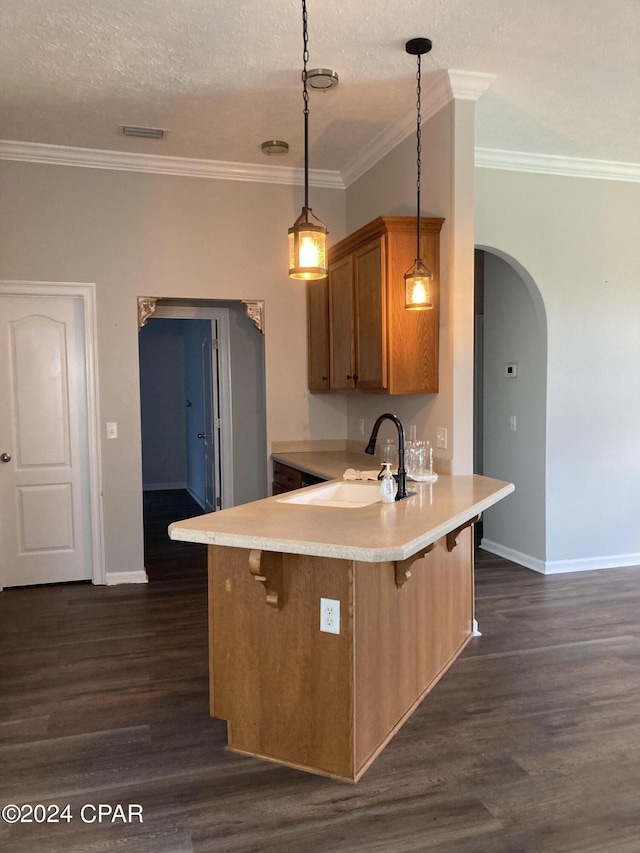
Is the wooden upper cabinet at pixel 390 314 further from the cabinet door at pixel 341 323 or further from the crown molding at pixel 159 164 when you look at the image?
the crown molding at pixel 159 164

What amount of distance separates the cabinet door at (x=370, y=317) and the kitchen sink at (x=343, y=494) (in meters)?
0.74

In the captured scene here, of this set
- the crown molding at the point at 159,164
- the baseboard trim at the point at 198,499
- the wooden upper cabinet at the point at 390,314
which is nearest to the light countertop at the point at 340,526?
the wooden upper cabinet at the point at 390,314

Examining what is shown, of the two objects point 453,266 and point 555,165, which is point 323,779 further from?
point 555,165

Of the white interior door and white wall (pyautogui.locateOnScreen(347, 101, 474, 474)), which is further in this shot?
the white interior door

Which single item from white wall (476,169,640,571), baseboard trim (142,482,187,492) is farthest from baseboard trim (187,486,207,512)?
white wall (476,169,640,571)

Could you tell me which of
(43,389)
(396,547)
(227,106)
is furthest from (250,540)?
(43,389)

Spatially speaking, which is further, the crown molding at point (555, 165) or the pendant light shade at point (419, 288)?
the crown molding at point (555, 165)

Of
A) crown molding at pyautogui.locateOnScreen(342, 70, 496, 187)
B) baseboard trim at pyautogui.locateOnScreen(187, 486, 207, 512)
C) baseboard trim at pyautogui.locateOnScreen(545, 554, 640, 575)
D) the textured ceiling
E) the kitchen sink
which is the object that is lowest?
baseboard trim at pyautogui.locateOnScreen(187, 486, 207, 512)

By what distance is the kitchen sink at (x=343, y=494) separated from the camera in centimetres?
317

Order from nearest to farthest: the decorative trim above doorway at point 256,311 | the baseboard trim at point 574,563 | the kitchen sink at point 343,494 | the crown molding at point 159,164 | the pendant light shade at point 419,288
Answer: the kitchen sink at point 343,494, the pendant light shade at point 419,288, the crown molding at point 159,164, the baseboard trim at point 574,563, the decorative trim above doorway at point 256,311

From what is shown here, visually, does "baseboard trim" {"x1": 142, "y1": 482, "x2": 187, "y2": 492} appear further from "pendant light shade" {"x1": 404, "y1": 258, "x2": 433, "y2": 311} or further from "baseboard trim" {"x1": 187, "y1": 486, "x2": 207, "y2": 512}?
"pendant light shade" {"x1": 404, "y1": 258, "x2": 433, "y2": 311}

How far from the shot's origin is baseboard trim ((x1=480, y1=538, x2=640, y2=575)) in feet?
16.2

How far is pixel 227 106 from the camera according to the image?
387 cm

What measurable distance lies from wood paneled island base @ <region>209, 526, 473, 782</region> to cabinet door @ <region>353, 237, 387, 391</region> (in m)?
1.54
